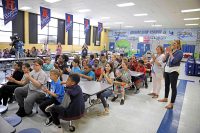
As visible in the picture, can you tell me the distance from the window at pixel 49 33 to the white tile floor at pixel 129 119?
364 inches

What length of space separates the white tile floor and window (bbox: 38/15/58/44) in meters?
9.25

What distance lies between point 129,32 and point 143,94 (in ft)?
51.1

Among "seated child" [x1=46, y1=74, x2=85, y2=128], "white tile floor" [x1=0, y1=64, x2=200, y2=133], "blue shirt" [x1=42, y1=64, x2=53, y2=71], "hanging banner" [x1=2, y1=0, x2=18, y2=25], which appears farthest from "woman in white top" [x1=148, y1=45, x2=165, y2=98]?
"hanging banner" [x1=2, y1=0, x2=18, y2=25]

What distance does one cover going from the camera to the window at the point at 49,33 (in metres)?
12.2

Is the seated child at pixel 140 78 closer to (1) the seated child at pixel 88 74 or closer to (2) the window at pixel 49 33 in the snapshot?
(1) the seated child at pixel 88 74

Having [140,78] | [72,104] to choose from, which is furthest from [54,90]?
[140,78]

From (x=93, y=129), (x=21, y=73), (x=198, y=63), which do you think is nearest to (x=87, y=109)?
(x=93, y=129)

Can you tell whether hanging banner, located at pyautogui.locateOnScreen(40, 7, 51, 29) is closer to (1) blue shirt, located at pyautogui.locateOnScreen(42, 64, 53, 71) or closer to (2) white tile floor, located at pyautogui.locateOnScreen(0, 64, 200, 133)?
(1) blue shirt, located at pyautogui.locateOnScreen(42, 64, 53, 71)

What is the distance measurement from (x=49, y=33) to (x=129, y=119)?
1123cm

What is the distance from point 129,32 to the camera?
64.7 ft

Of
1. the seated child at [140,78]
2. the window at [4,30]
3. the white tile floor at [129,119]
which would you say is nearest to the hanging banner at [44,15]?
the window at [4,30]

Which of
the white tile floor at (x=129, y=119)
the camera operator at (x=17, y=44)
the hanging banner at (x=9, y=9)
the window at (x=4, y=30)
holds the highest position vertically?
the hanging banner at (x=9, y=9)

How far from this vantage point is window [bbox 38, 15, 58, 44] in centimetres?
1216

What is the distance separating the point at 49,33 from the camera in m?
12.8
